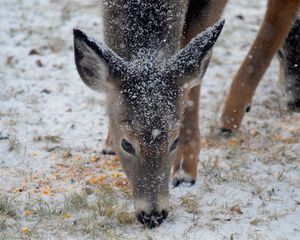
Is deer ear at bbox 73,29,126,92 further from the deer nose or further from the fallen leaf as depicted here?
the fallen leaf

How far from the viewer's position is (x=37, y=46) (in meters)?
9.49

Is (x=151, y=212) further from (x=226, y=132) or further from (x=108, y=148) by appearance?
(x=226, y=132)

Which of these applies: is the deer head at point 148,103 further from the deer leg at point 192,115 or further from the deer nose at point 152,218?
the deer leg at point 192,115

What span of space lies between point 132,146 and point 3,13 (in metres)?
6.41

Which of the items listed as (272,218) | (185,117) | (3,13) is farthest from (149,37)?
(3,13)

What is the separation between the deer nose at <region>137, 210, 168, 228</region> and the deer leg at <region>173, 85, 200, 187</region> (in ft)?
3.57

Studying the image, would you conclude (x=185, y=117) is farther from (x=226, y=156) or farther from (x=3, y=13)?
(x=3, y=13)

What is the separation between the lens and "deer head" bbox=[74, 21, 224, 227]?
496cm

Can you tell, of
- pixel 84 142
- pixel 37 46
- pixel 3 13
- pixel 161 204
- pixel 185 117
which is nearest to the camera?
pixel 161 204

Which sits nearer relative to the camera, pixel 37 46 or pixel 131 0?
pixel 131 0

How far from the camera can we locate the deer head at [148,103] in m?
4.96

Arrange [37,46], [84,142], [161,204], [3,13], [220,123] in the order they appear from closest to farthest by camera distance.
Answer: [161,204] → [84,142] → [220,123] → [37,46] → [3,13]

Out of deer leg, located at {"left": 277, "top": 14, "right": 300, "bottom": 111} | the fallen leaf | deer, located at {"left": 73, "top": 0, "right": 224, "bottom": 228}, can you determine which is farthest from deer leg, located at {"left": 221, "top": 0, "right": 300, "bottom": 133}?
the fallen leaf

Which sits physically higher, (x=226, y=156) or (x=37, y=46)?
(x=226, y=156)
